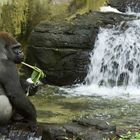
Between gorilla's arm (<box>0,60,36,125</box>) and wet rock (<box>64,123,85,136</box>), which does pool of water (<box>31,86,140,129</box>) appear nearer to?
wet rock (<box>64,123,85,136</box>)

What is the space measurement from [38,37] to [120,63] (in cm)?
217

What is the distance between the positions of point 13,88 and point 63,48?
21.0ft

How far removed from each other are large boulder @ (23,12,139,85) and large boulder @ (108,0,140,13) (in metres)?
2.93

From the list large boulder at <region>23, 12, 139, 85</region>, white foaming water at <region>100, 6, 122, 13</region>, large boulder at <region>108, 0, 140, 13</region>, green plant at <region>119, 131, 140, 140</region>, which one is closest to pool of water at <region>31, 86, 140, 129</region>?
green plant at <region>119, 131, 140, 140</region>

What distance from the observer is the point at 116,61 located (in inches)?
514

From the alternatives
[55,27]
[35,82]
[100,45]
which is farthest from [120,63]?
[35,82]

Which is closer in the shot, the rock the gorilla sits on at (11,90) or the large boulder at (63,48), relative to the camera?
the rock the gorilla sits on at (11,90)

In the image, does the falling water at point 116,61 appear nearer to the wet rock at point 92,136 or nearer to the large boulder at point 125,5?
the large boulder at point 125,5

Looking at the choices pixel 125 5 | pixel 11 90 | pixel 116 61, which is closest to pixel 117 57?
pixel 116 61

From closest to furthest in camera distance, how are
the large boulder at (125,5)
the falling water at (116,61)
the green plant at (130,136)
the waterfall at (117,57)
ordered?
the green plant at (130,136) < the falling water at (116,61) < the waterfall at (117,57) < the large boulder at (125,5)

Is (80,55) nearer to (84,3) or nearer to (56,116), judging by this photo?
(84,3)

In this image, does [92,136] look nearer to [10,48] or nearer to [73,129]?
[73,129]

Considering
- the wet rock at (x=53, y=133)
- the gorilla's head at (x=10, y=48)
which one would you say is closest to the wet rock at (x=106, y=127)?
the wet rock at (x=53, y=133)

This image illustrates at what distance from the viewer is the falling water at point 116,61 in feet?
40.2
